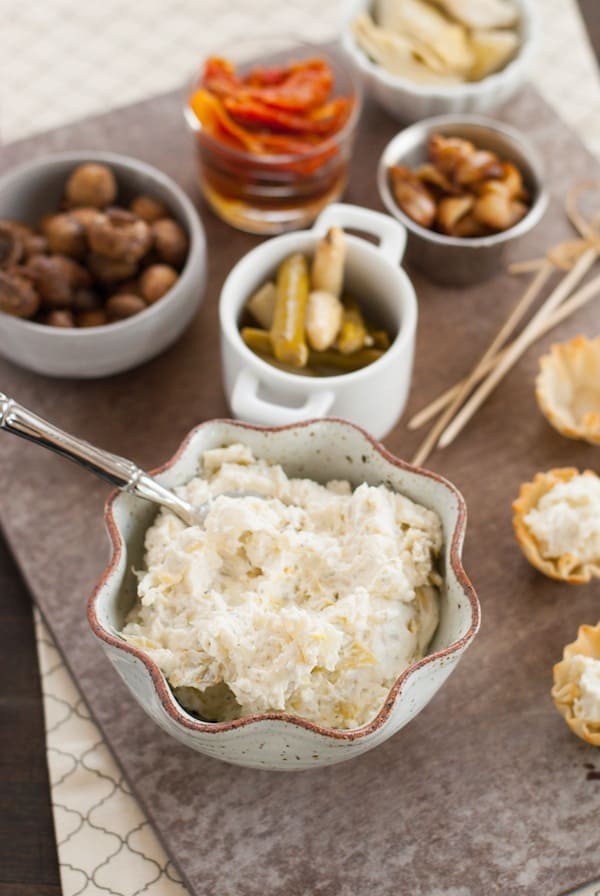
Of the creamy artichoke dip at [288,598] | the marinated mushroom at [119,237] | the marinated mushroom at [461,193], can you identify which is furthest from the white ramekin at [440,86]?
the creamy artichoke dip at [288,598]

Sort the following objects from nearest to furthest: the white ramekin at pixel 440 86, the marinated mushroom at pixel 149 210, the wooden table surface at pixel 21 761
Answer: the wooden table surface at pixel 21 761, the marinated mushroom at pixel 149 210, the white ramekin at pixel 440 86

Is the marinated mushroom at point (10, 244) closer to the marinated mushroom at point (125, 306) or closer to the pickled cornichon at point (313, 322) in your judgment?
the marinated mushroom at point (125, 306)

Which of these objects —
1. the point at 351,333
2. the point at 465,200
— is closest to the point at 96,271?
the point at 351,333

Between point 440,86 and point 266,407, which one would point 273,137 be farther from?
point 266,407

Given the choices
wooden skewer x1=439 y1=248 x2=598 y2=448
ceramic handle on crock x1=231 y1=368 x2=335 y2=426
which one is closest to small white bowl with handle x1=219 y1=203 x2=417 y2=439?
ceramic handle on crock x1=231 y1=368 x2=335 y2=426

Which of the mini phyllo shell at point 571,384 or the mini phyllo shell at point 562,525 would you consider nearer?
the mini phyllo shell at point 562,525

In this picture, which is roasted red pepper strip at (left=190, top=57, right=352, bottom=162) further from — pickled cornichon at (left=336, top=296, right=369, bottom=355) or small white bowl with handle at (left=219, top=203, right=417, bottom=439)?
pickled cornichon at (left=336, top=296, right=369, bottom=355)
